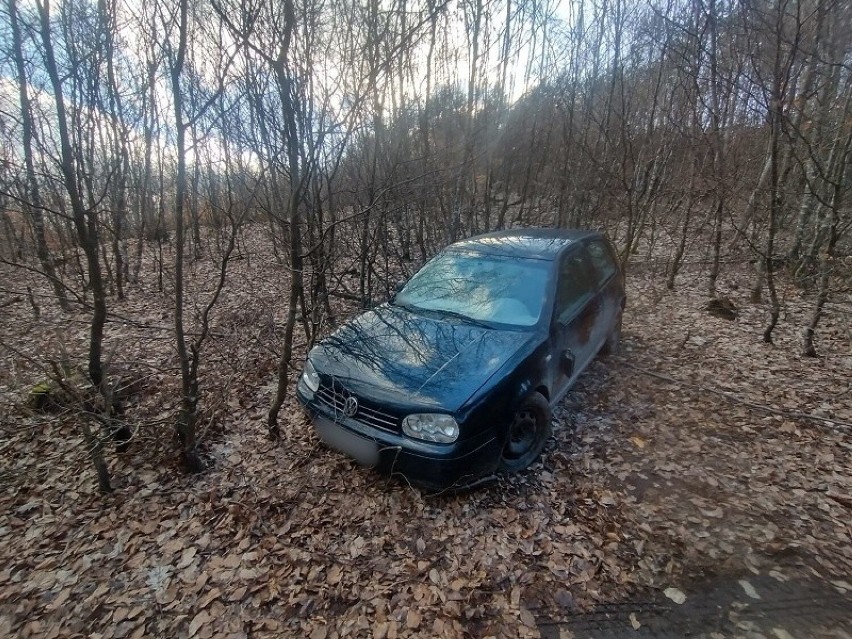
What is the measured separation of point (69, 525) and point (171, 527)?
2.44ft

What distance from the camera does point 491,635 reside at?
208 centimetres

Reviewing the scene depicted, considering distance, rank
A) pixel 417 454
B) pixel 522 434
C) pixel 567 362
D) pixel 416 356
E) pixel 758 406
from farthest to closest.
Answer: pixel 758 406, pixel 567 362, pixel 522 434, pixel 416 356, pixel 417 454

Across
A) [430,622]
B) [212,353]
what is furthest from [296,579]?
[212,353]

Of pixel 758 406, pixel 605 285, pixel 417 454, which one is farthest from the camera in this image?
pixel 605 285

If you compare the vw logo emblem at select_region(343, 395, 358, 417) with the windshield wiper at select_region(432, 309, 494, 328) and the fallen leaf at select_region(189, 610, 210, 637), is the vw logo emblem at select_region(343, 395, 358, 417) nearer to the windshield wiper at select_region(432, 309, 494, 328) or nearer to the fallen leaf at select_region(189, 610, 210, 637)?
the windshield wiper at select_region(432, 309, 494, 328)

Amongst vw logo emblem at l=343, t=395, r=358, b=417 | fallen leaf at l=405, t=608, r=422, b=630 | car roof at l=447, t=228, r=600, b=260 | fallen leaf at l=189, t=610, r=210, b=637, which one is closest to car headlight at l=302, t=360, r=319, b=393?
vw logo emblem at l=343, t=395, r=358, b=417

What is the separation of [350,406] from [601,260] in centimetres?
350

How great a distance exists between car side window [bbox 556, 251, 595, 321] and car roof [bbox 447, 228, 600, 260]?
0.16 metres

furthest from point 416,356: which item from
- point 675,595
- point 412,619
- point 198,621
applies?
point 675,595

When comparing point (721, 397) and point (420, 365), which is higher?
point (420, 365)

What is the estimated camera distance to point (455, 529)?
2.69 m

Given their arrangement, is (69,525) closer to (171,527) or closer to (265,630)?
(171,527)

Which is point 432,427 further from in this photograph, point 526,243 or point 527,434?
point 526,243

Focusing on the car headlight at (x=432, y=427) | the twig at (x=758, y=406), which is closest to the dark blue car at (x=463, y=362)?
the car headlight at (x=432, y=427)
